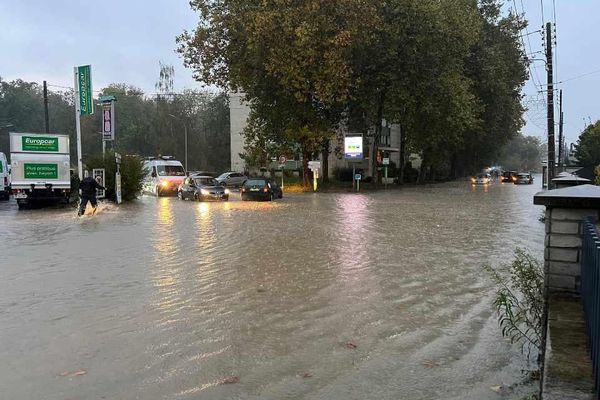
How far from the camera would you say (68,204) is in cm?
2645

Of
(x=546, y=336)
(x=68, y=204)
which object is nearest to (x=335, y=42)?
(x=68, y=204)

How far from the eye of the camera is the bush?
27.8 metres

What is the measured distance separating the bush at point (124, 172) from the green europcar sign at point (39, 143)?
2.69 meters

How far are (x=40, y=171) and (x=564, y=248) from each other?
24242mm

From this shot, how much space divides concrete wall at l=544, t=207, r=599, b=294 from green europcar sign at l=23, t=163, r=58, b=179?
24048 millimetres

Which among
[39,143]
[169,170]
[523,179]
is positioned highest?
[39,143]

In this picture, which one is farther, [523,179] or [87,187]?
[523,179]

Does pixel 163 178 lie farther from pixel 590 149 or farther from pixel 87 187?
pixel 590 149

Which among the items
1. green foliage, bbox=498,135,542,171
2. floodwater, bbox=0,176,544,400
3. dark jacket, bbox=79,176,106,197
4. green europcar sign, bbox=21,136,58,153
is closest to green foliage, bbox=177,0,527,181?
green europcar sign, bbox=21,136,58,153

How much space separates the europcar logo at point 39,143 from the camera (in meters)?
24.6

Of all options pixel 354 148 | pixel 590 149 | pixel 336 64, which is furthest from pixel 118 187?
pixel 590 149

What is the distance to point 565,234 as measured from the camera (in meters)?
5.31

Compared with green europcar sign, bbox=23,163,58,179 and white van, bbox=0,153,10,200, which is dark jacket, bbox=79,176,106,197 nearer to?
green europcar sign, bbox=23,163,58,179

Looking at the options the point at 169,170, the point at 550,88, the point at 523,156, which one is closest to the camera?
the point at 550,88
